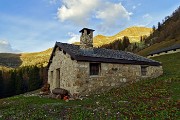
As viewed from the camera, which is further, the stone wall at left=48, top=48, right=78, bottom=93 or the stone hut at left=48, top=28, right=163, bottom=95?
the stone wall at left=48, top=48, right=78, bottom=93

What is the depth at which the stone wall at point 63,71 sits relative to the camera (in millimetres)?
26391

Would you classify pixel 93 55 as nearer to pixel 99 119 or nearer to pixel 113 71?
pixel 113 71

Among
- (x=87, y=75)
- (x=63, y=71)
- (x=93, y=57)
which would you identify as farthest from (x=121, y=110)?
(x=63, y=71)

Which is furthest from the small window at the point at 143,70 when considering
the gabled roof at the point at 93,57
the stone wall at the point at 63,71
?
the stone wall at the point at 63,71

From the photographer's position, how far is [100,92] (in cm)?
2691

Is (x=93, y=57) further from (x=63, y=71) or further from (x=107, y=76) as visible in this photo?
(x=63, y=71)

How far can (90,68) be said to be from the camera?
27031 mm

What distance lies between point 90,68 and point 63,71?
4321 millimetres

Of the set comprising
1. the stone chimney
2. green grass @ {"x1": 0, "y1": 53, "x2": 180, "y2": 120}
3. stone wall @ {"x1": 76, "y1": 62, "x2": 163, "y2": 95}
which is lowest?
green grass @ {"x1": 0, "y1": 53, "x2": 180, "y2": 120}

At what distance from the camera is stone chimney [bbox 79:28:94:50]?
1150 inches

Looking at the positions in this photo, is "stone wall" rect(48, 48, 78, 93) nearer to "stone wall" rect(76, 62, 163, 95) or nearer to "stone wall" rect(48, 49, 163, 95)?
"stone wall" rect(48, 49, 163, 95)

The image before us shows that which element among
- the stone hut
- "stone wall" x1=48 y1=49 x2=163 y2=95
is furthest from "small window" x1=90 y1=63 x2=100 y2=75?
"stone wall" x1=48 y1=49 x2=163 y2=95

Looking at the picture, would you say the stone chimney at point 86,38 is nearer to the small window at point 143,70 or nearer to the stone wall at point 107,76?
the stone wall at point 107,76

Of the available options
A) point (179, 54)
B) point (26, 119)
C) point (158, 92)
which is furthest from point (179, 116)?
point (179, 54)
